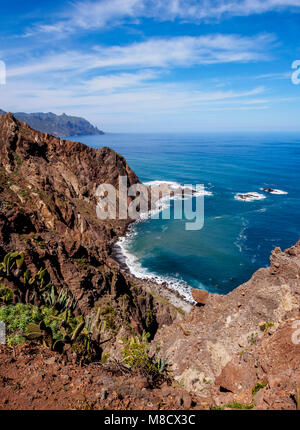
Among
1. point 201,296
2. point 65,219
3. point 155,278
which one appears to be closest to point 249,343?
point 201,296

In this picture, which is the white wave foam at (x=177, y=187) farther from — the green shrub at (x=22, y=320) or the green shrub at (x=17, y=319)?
the green shrub at (x=17, y=319)

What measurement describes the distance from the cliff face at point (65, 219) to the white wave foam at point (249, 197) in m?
40.5

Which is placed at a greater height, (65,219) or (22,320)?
(22,320)

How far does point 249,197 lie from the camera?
3816 inches

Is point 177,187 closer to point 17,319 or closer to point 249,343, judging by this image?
point 249,343

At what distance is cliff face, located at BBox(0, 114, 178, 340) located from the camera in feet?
83.8

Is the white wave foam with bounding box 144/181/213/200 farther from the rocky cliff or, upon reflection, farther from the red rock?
the red rock

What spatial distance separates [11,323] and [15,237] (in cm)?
1556

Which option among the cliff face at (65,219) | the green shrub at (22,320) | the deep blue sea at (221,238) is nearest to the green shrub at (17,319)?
the green shrub at (22,320)

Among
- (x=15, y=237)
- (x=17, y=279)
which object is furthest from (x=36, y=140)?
(x=17, y=279)

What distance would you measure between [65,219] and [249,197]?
6956 centimetres

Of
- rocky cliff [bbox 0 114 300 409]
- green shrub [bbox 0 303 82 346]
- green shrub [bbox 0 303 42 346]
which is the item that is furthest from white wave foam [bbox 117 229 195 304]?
green shrub [bbox 0 303 42 346]

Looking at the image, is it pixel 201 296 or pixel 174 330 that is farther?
pixel 174 330
